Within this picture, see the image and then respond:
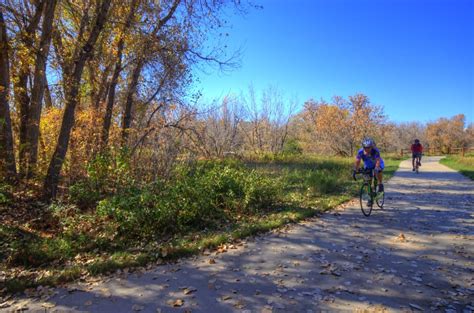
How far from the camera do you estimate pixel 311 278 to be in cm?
473

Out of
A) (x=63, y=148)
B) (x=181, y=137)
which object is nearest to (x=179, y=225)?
(x=63, y=148)

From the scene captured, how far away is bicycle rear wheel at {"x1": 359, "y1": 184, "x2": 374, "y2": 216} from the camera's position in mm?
8602

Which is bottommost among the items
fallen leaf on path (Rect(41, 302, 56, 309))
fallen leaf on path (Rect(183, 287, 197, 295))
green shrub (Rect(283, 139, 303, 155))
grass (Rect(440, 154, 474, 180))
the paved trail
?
fallen leaf on path (Rect(41, 302, 56, 309))

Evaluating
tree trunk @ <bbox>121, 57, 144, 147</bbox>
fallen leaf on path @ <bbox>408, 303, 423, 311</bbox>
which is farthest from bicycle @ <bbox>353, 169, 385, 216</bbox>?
tree trunk @ <bbox>121, 57, 144, 147</bbox>

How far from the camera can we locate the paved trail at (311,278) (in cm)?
401

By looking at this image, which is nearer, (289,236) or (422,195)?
(289,236)

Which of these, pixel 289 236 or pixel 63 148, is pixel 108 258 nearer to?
pixel 289 236

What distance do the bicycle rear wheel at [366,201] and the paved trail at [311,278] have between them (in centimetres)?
116

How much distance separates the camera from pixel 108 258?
5.67 metres

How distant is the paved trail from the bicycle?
122 cm

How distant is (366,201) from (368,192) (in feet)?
0.78

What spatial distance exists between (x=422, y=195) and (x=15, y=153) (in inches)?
527

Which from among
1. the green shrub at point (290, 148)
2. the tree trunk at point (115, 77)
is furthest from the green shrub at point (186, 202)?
the green shrub at point (290, 148)

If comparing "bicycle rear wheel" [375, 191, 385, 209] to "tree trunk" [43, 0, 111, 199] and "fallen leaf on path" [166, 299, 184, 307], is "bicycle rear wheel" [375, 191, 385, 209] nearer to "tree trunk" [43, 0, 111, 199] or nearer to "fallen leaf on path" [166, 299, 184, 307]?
"fallen leaf on path" [166, 299, 184, 307]
